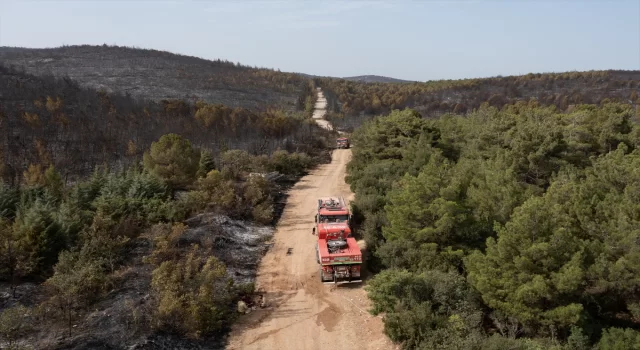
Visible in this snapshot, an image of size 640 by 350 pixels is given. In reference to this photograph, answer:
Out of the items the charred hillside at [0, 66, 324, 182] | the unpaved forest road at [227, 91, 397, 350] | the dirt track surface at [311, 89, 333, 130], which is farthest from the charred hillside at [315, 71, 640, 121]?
the unpaved forest road at [227, 91, 397, 350]

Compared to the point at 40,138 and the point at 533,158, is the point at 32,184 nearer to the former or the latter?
the point at 40,138

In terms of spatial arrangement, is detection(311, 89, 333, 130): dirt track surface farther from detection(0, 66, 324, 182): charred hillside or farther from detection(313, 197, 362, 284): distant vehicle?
detection(313, 197, 362, 284): distant vehicle

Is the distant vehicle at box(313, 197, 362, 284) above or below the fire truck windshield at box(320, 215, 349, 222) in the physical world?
below

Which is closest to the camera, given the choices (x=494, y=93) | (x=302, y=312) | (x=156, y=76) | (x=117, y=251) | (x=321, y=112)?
(x=302, y=312)

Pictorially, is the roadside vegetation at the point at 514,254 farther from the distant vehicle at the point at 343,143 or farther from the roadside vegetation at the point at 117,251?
the distant vehicle at the point at 343,143

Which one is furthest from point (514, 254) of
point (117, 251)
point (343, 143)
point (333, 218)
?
point (343, 143)

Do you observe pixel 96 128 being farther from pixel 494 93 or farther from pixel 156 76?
pixel 494 93
